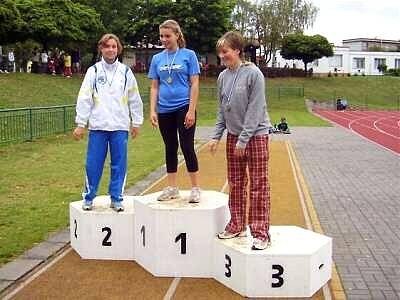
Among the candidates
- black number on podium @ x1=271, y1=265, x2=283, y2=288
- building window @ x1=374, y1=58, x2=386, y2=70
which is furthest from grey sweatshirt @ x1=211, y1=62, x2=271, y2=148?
building window @ x1=374, y1=58, x2=386, y2=70

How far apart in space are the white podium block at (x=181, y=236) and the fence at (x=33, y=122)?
39.1 ft

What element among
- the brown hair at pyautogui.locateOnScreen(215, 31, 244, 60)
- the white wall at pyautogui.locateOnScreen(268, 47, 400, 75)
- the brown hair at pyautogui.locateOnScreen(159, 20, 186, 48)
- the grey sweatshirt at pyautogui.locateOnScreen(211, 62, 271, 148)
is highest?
the white wall at pyautogui.locateOnScreen(268, 47, 400, 75)

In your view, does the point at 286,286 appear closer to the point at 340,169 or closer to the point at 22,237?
the point at 22,237

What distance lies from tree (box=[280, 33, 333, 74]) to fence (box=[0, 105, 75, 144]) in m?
41.0

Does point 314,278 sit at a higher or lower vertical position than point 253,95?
lower

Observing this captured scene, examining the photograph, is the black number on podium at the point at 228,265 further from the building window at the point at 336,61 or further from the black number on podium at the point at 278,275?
the building window at the point at 336,61

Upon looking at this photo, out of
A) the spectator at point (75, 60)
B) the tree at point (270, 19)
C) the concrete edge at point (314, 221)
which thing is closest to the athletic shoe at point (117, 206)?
the concrete edge at point (314, 221)

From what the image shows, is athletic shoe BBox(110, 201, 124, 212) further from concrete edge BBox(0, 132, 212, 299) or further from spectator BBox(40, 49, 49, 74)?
spectator BBox(40, 49, 49, 74)

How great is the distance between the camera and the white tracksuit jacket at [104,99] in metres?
6.14

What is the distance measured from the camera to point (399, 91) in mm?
57375

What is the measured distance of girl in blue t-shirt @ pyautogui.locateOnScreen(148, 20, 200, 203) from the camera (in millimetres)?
Answer: 5867

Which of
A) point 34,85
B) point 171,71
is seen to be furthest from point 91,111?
point 34,85

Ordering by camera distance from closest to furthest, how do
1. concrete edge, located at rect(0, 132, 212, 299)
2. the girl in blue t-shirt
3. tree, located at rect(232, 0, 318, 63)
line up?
1. concrete edge, located at rect(0, 132, 212, 299)
2. the girl in blue t-shirt
3. tree, located at rect(232, 0, 318, 63)

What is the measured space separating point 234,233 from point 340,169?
848cm
